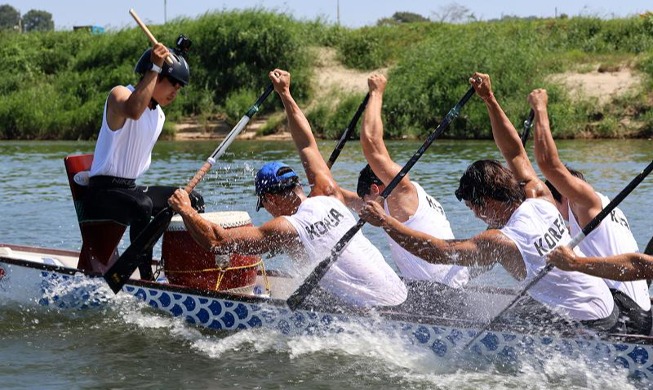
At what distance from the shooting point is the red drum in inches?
350

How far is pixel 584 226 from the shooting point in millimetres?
7336

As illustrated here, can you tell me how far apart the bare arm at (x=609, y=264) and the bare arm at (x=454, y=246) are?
0.94 feet

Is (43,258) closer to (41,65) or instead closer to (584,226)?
(584,226)

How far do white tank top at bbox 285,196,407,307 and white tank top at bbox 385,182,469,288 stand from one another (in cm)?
16

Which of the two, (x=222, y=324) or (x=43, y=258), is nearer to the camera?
(x=222, y=324)

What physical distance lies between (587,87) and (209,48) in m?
13.2

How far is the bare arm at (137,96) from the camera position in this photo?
325 inches

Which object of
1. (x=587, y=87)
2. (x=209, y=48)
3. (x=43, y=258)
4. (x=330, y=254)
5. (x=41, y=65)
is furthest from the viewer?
(x=41, y=65)

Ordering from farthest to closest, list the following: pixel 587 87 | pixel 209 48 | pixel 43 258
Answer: pixel 209 48
pixel 587 87
pixel 43 258

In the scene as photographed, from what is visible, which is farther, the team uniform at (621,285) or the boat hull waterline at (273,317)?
the team uniform at (621,285)

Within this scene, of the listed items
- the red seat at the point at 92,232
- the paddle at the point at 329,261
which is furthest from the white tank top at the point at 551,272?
the red seat at the point at 92,232

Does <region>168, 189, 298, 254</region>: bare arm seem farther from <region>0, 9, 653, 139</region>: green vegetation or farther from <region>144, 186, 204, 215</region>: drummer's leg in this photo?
<region>0, 9, 653, 139</region>: green vegetation

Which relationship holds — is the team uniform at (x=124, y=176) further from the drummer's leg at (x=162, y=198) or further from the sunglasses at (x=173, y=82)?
the sunglasses at (x=173, y=82)

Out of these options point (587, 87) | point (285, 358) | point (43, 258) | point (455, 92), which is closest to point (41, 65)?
point (455, 92)
